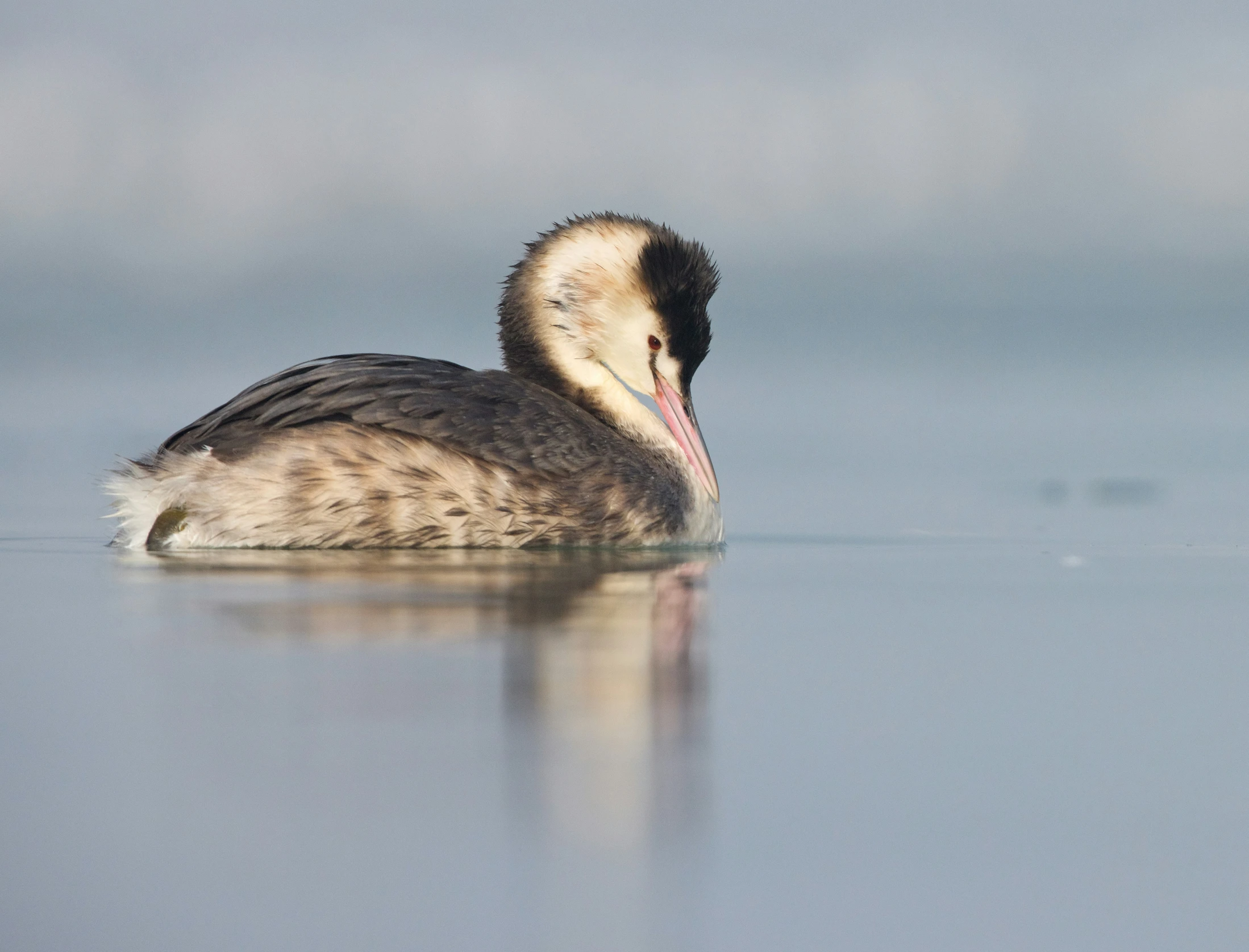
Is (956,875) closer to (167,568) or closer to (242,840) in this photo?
(242,840)

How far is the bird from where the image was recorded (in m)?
6.71

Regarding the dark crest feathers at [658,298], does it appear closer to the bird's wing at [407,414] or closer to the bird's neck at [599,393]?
the bird's neck at [599,393]

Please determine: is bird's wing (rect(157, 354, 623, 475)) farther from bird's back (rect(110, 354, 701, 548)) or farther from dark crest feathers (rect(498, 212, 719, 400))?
dark crest feathers (rect(498, 212, 719, 400))

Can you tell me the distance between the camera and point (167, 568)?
20.6 ft

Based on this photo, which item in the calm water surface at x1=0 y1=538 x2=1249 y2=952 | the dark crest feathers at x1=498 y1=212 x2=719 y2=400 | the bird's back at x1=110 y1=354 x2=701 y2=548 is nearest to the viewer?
the calm water surface at x1=0 y1=538 x2=1249 y2=952

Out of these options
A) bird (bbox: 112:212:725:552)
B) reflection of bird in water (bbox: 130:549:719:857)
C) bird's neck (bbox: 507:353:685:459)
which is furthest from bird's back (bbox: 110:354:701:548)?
bird's neck (bbox: 507:353:685:459)

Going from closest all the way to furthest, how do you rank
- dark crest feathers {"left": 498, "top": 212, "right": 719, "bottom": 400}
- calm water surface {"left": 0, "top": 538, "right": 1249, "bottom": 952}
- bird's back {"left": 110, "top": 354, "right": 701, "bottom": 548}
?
calm water surface {"left": 0, "top": 538, "right": 1249, "bottom": 952} < bird's back {"left": 110, "top": 354, "right": 701, "bottom": 548} < dark crest feathers {"left": 498, "top": 212, "right": 719, "bottom": 400}

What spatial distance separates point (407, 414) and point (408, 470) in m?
0.25

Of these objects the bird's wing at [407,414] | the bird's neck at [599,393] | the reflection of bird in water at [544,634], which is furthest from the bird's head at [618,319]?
the reflection of bird in water at [544,634]

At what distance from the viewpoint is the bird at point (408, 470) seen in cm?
671

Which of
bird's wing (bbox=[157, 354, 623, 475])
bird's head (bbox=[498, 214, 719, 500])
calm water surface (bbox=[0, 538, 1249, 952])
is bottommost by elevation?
calm water surface (bbox=[0, 538, 1249, 952])

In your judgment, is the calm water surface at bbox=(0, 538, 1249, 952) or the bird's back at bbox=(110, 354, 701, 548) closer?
the calm water surface at bbox=(0, 538, 1249, 952)

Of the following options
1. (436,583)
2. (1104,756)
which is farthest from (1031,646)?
(436,583)

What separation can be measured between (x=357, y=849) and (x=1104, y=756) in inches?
61.2
